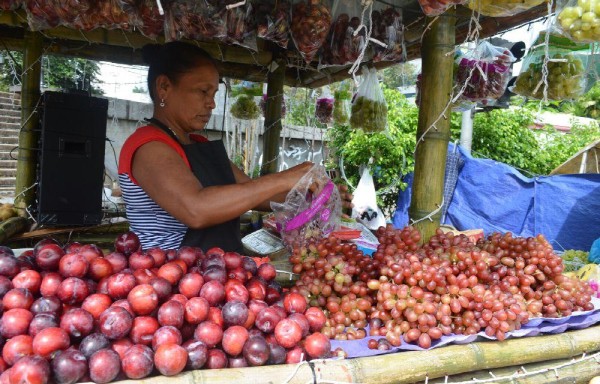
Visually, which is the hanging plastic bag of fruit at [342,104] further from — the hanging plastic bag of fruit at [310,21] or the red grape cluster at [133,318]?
the red grape cluster at [133,318]

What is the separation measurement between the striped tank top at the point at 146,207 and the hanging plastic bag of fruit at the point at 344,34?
5.16ft

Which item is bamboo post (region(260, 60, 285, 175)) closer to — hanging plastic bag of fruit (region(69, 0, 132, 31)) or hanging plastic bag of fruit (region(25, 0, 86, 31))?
hanging plastic bag of fruit (region(69, 0, 132, 31))

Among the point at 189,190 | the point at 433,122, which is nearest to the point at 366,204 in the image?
the point at 433,122

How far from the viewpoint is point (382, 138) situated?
26.2 ft

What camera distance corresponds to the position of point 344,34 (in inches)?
127

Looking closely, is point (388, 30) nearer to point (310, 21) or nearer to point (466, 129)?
point (310, 21)

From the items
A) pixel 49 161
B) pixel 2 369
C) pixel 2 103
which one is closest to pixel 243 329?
pixel 2 369

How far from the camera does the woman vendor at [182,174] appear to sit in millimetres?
1921

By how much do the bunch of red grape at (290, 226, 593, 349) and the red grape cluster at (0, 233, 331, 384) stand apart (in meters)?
0.30

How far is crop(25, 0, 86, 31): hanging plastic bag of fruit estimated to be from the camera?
8.25 feet

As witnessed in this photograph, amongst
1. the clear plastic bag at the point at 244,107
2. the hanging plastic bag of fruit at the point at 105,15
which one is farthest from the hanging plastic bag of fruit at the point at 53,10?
the clear plastic bag at the point at 244,107

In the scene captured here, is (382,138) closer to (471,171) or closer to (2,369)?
(471,171)

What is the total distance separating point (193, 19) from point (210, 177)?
941 mm

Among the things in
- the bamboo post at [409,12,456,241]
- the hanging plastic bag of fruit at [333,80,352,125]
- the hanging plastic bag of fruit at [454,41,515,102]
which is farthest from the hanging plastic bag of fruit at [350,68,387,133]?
the bamboo post at [409,12,456,241]
